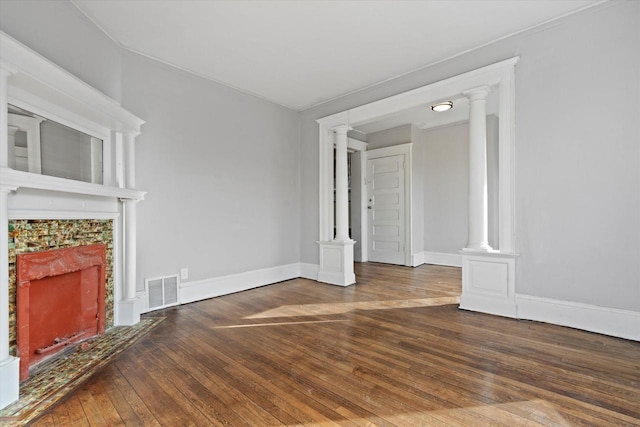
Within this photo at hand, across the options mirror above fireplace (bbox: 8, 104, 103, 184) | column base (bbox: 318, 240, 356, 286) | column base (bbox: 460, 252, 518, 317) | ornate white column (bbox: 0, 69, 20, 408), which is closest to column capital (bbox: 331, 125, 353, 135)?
column base (bbox: 318, 240, 356, 286)

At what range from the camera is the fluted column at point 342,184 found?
4.27m

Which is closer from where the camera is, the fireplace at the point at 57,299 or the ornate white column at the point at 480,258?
the fireplace at the point at 57,299

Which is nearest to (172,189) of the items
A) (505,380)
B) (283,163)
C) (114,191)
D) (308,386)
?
(114,191)

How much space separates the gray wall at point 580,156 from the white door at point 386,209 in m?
2.73

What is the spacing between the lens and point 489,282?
2922 millimetres

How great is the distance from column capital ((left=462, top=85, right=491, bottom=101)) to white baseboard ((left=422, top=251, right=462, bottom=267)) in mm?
3059

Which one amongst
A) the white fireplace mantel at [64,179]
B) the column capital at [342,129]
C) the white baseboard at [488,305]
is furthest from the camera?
the column capital at [342,129]

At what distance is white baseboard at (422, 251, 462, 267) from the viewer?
5328 millimetres

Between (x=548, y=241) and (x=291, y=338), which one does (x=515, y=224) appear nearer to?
(x=548, y=241)

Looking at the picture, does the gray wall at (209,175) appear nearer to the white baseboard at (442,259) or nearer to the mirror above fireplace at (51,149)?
the mirror above fireplace at (51,149)

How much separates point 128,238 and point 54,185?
922mm

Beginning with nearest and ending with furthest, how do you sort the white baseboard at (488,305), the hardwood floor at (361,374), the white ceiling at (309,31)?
the hardwood floor at (361,374) < the white ceiling at (309,31) < the white baseboard at (488,305)

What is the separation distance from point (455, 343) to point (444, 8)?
2.66 meters

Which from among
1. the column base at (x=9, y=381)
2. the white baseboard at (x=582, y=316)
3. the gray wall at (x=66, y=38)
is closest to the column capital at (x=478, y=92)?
the white baseboard at (x=582, y=316)
